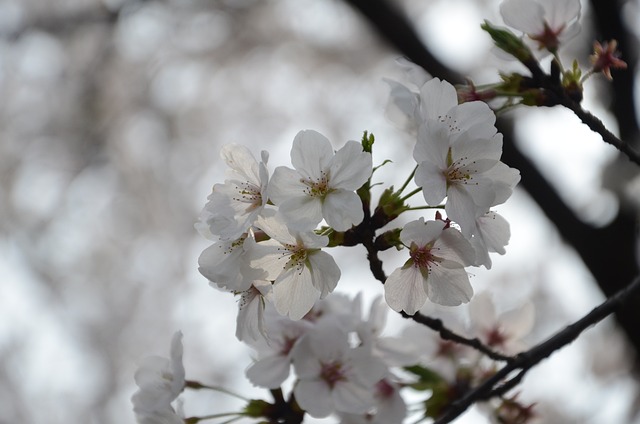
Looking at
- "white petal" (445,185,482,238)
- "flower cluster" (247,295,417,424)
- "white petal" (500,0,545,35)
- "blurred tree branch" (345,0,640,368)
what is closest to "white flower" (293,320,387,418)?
"flower cluster" (247,295,417,424)

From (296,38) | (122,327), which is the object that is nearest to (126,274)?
(122,327)

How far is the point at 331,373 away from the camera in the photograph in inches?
36.3

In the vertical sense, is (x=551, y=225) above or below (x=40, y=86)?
below

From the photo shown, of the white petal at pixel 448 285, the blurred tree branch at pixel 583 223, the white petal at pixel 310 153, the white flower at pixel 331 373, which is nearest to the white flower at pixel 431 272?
the white petal at pixel 448 285

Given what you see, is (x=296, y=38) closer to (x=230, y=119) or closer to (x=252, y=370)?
(x=230, y=119)

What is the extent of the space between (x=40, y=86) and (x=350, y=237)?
13.1ft

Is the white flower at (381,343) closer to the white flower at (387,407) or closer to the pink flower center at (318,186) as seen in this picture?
the white flower at (387,407)

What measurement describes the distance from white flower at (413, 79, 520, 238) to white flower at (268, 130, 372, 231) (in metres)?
0.06

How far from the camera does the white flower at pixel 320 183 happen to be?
68 centimetres

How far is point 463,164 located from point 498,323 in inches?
22.9

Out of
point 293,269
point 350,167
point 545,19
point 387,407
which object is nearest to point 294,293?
point 293,269

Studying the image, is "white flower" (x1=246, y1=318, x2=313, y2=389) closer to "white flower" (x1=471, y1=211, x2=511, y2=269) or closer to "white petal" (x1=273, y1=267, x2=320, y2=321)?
"white petal" (x1=273, y1=267, x2=320, y2=321)

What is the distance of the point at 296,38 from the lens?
479 centimetres

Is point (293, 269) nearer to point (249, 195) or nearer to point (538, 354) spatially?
point (249, 195)
